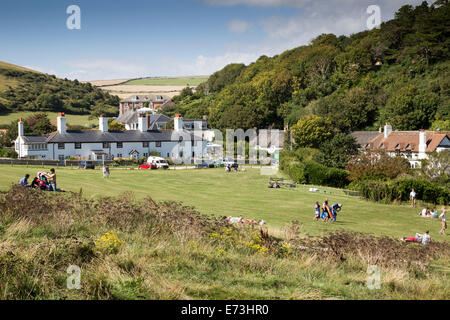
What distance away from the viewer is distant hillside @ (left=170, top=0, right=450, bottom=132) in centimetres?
8219

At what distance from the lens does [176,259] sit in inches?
396

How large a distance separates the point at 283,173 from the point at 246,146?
101 feet

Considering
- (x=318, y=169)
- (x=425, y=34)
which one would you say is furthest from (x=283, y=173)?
(x=425, y=34)

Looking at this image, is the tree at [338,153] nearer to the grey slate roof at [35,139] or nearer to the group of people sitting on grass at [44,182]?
the grey slate roof at [35,139]

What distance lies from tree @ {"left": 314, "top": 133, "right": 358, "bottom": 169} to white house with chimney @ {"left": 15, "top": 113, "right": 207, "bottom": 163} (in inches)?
879

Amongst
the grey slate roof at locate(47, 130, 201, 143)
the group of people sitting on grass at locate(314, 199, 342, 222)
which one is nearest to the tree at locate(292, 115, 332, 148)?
the grey slate roof at locate(47, 130, 201, 143)

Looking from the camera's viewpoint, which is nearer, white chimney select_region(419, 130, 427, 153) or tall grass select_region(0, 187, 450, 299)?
tall grass select_region(0, 187, 450, 299)

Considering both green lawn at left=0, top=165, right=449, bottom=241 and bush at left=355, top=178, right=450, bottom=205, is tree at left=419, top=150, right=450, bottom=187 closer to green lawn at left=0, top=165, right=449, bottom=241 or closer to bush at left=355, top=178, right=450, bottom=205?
bush at left=355, top=178, right=450, bottom=205

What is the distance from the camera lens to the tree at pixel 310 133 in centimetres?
7194

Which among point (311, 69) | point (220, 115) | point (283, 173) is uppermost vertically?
point (311, 69)

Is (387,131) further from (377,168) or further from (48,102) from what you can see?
(48,102)

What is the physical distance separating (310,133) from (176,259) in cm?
6437
